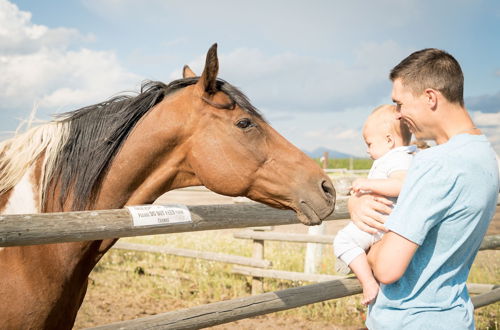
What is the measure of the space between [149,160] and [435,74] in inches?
71.1

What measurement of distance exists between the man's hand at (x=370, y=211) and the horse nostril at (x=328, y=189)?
80 cm

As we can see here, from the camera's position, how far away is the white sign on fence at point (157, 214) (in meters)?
2.29

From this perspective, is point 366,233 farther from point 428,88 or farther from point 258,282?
point 258,282

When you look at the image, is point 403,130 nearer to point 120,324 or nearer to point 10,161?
point 120,324

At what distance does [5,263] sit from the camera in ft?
7.80

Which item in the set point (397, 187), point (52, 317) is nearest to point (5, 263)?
point (52, 317)

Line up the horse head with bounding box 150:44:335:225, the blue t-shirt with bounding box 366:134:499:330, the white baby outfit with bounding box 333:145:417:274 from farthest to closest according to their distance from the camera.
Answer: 1. the horse head with bounding box 150:44:335:225
2. the white baby outfit with bounding box 333:145:417:274
3. the blue t-shirt with bounding box 366:134:499:330

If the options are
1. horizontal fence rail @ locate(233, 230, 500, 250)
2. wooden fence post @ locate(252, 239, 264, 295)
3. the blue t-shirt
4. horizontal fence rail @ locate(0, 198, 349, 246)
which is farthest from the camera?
wooden fence post @ locate(252, 239, 264, 295)

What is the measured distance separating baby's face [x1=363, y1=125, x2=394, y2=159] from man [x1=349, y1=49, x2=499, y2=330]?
650 mm

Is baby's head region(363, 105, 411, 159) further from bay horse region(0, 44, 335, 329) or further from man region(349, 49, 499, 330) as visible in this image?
man region(349, 49, 499, 330)

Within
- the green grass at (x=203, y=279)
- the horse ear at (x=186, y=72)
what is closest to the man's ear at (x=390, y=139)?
the horse ear at (x=186, y=72)

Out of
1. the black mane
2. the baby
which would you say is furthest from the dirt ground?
the black mane

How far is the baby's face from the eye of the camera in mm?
2344

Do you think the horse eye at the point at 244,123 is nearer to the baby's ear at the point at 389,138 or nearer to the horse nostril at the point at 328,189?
the horse nostril at the point at 328,189
